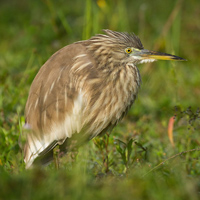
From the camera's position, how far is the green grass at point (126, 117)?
67.6 inches

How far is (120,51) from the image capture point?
273 centimetres

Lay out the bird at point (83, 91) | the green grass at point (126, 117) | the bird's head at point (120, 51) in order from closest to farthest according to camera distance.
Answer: the green grass at point (126, 117) → the bird at point (83, 91) → the bird's head at point (120, 51)

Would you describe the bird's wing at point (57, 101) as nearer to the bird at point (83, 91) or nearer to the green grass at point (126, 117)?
the bird at point (83, 91)

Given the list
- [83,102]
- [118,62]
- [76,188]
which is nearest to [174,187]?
[76,188]

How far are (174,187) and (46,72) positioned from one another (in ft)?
3.98

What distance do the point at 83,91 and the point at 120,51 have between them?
1.21ft

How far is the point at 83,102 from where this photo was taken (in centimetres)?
257

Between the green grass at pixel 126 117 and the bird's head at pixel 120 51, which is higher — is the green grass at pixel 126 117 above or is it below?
below

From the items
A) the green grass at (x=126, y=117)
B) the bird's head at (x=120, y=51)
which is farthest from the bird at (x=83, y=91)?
the green grass at (x=126, y=117)

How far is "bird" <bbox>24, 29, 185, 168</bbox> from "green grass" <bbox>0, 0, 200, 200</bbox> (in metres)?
0.12

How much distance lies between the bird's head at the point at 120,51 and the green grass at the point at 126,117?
0.61 ft

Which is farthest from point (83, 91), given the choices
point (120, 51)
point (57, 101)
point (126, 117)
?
point (126, 117)

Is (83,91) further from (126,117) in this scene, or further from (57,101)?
(126,117)

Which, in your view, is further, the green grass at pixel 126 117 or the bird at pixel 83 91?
→ the bird at pixel 83 91
